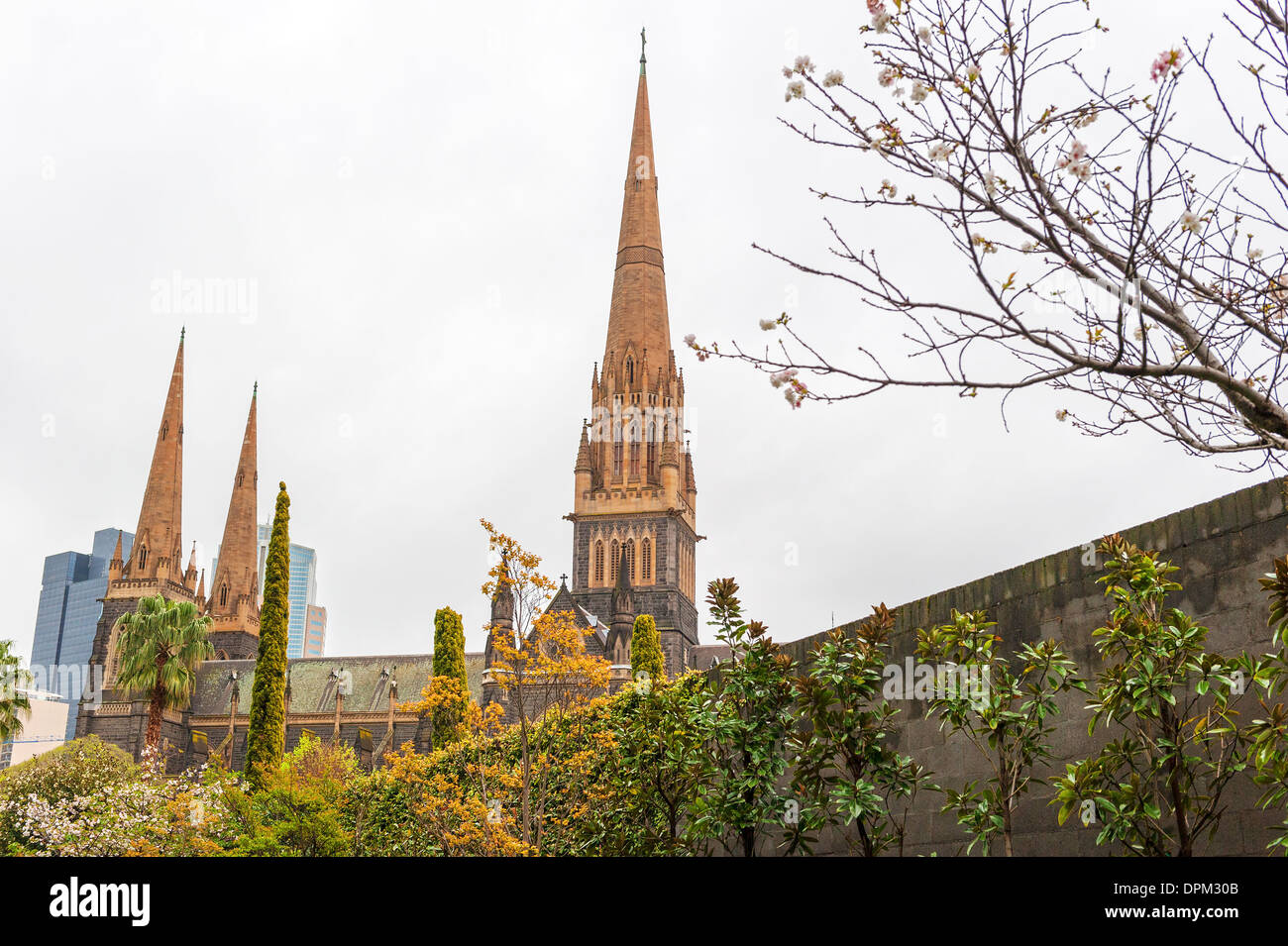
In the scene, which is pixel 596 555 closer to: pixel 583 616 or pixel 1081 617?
pixel 583 616

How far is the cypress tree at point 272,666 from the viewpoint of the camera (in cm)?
3456

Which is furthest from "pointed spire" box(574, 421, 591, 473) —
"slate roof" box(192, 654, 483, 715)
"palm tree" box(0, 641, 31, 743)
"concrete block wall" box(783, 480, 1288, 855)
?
"concrete block wall" box(783, 480, 1288, 855)

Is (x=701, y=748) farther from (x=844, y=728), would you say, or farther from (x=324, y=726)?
(x=324, y=726)

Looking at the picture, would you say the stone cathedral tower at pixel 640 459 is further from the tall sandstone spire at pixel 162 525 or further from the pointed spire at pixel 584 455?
the tall sandstone spire at pixel 162 525

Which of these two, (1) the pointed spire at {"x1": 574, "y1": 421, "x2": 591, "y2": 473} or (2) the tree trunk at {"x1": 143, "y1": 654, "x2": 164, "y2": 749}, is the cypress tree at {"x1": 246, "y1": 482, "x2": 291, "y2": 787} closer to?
(2) the tree trunk at {"x1": 143, "y1": 654, "x2": 164, "y2": 749}

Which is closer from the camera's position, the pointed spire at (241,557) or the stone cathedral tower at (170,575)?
the stone cathedral tower at (170,575)

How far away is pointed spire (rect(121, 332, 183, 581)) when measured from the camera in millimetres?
74688

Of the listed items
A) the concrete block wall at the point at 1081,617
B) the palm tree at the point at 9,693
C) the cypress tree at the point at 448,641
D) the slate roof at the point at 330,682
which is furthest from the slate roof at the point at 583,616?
the concrete block wall at the point at 1081,617

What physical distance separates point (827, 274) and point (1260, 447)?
2195 mm

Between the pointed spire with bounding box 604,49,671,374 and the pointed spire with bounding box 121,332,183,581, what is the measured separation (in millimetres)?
29901

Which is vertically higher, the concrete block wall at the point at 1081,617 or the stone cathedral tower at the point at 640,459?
the stone cathedral tower at the point at 640,459

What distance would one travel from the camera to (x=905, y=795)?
777cm
